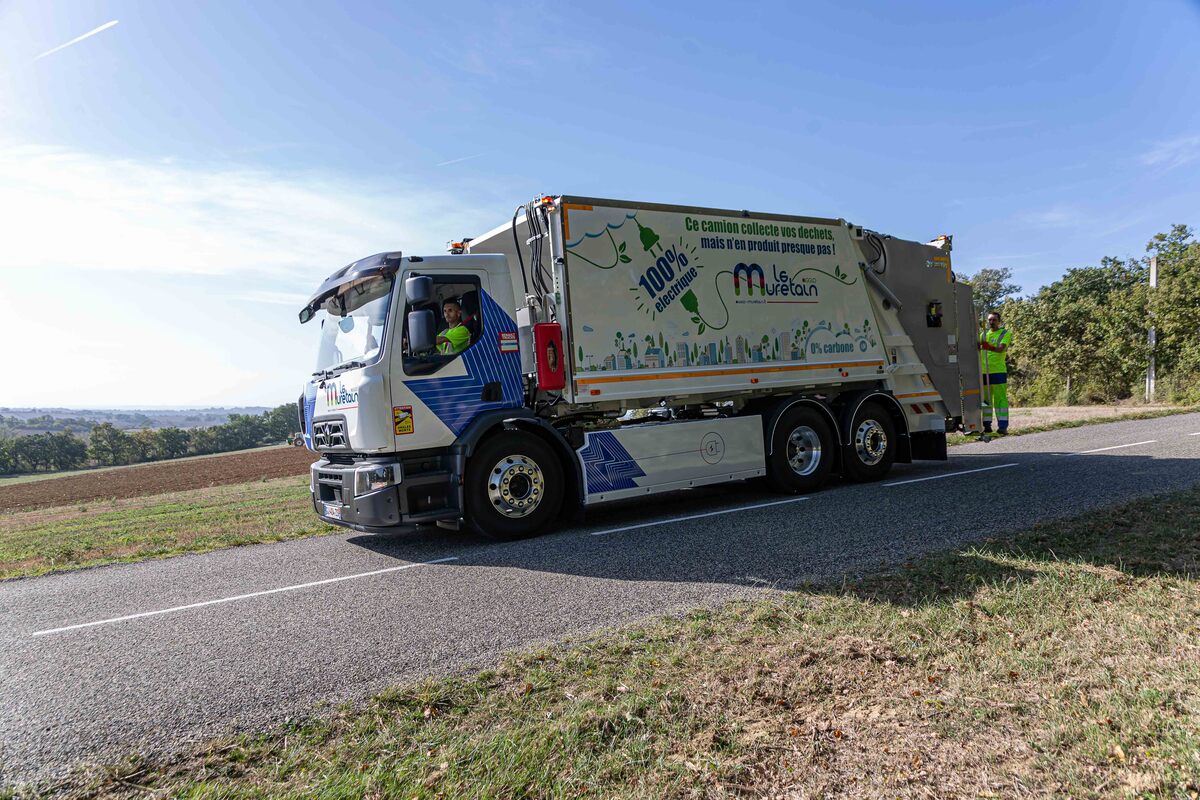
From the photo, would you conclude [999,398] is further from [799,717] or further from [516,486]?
[799,717]

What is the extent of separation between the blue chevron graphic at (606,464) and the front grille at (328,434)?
2.37 m

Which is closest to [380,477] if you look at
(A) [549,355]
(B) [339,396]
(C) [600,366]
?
(B) [339,396]

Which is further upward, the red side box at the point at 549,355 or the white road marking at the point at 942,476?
the red side box at the point at 549,355

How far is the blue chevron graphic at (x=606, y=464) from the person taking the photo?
24.4 ft

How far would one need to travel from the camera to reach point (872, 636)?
3719 millimetres

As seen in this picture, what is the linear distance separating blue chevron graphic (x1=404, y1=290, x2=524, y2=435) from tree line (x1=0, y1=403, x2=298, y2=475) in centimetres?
6457

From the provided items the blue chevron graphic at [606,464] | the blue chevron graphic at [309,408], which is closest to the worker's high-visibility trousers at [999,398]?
the blue chevron graphic at [606,464]

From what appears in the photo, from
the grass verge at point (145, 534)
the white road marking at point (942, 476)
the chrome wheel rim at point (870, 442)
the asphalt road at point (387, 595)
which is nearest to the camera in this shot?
the asphalt road at point (387, 595)

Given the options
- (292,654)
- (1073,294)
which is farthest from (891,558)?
(1073,294)

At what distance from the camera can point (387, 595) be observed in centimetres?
523

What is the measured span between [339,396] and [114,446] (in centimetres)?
7227

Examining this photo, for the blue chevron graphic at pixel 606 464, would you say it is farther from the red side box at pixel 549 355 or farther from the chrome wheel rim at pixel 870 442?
the chrome wheel rim at pixel 870 442

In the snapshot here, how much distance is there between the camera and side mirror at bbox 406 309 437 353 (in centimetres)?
652

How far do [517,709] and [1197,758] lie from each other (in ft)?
8.19
